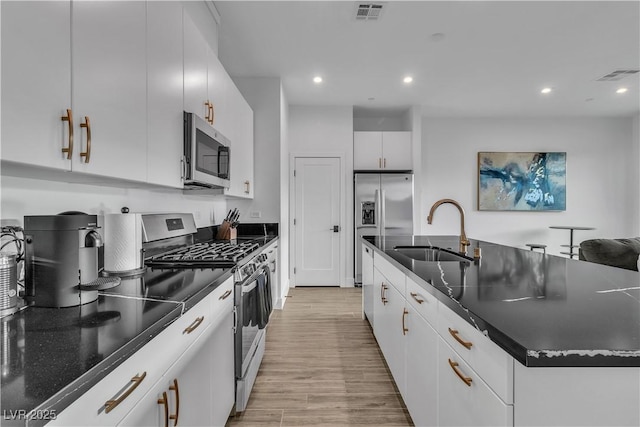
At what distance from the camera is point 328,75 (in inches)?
160

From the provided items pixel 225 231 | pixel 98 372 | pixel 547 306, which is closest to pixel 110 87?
pixel 98 372

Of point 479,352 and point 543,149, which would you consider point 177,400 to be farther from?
point 543,149

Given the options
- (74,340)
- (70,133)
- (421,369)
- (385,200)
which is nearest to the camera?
(74,340)

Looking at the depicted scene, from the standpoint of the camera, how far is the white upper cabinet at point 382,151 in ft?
17.3

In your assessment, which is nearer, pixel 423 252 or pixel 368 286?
pixel 423 252

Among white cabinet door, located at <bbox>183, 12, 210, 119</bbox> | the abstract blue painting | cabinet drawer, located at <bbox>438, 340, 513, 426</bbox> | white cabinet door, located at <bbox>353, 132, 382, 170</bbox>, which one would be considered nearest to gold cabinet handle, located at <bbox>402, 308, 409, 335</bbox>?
cabinet drawer, located at <bbox>438, 340, 513, 426</bbox>

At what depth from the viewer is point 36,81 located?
882mm

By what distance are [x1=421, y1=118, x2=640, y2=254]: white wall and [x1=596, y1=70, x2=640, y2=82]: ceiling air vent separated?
1.71 metres

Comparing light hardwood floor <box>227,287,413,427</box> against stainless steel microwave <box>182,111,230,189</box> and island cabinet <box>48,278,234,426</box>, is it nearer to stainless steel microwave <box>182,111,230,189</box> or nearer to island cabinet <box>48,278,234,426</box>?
island cabinet <box>48,278,234,426</box>

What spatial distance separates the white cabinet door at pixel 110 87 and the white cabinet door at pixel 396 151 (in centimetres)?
427

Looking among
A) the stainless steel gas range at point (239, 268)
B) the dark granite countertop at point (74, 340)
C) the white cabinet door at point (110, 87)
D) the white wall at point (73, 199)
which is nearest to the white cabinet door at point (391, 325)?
the stainless steel gas range at point (239, 268)

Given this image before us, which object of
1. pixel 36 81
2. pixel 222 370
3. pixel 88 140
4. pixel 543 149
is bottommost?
pixel 222 370

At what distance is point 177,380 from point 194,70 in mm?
1704

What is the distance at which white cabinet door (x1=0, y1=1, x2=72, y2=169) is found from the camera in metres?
0.80
